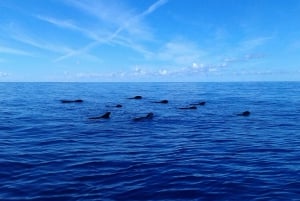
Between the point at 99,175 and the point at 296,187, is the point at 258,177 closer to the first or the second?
the point at 296,187

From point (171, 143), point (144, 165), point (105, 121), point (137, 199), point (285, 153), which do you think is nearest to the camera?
point (137, 199)

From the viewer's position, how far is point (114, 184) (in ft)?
43.5

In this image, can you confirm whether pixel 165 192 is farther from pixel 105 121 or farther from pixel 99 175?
pixel 105 121

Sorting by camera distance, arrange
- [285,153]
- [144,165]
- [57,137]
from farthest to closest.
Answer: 1. [57,137]
2. [285,153]
3. [144,165]

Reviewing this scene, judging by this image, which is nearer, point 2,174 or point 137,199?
point 137,199

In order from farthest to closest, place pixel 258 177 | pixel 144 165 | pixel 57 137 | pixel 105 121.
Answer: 1. pixel 105 121
2. pixel 57 137
3. pixel 144 165
4. pixel 258 177

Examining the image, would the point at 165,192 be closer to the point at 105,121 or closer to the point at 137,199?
the point at 137,199

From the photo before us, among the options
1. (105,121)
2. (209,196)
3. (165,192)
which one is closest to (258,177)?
(209,196)

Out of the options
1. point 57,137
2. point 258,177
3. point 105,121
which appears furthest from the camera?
point 105,121

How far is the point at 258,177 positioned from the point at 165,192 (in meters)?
4.36

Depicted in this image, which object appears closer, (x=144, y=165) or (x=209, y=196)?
(x=209, y=196)

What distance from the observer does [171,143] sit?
2156 centimetres

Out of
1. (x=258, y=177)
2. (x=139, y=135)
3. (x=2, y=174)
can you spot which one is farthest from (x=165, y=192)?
(x=139, y=135)

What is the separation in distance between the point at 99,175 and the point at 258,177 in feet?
22.1
